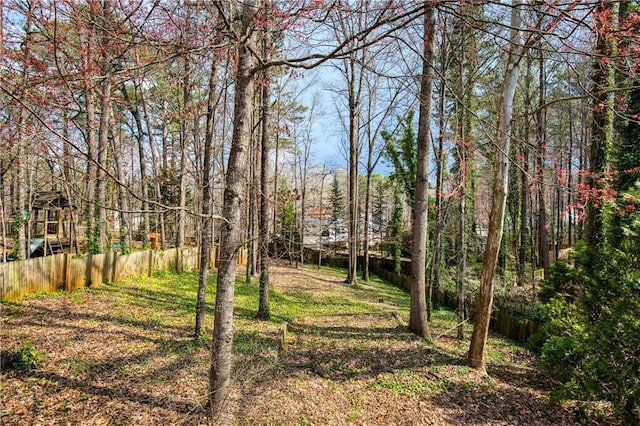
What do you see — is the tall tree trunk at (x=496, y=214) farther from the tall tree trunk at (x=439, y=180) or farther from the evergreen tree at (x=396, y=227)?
the evergreen tree at (x=396, y=227)

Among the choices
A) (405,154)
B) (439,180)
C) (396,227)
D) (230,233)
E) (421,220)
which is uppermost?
(405,154)

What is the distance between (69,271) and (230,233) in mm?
6233

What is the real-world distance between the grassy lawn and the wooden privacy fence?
300 mm

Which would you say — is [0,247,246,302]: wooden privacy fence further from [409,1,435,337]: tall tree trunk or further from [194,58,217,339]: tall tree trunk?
[409,1,435,337]: tall tree trunk

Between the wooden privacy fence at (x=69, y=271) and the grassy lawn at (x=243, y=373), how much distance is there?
30cm

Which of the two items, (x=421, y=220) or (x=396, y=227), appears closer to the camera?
(x=421, y=220)

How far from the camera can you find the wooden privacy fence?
234 inches

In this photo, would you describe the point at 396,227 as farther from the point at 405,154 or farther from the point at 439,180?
the point at 439,180

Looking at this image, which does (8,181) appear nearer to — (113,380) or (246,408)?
(113,380)

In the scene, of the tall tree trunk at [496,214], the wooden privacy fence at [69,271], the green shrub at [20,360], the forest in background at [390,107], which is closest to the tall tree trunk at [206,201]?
the forest in background at [390,107]

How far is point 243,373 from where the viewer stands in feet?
14.4

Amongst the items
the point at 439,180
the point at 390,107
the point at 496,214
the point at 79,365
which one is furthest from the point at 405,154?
the point at 79,365

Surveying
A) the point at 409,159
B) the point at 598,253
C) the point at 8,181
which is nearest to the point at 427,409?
the point at 598,253

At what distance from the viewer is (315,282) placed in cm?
1354
